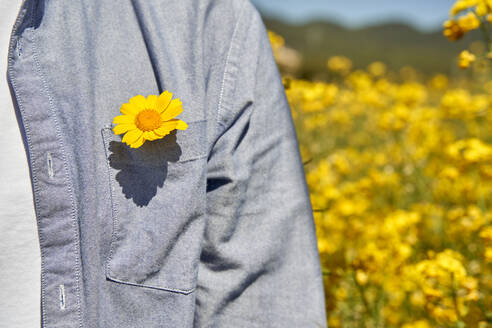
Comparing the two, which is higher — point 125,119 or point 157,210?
point 125,119

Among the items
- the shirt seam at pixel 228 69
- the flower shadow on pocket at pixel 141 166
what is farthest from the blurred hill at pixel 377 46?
the flower shadow on pocket at pixel 141 166

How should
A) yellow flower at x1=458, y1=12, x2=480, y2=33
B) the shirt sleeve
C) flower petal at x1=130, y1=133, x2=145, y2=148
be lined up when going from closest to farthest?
flower petal at x1=130, y1=133, x2=145, y2=148, the shirt sleeve, yellow flower at x1=458, y1=12, x2=480, y2=33

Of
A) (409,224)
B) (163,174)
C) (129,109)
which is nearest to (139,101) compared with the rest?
(129,109)

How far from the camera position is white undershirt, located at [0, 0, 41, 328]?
2.30 feet

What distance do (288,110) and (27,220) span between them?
0.48m

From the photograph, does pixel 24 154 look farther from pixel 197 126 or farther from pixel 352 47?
pixel 352 47

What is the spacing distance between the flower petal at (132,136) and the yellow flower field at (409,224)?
2.06ft

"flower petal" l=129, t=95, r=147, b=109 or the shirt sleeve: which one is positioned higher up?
"flower petal" l=129, t=95, r=147, b=109

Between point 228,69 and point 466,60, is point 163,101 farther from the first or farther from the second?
point 466,60

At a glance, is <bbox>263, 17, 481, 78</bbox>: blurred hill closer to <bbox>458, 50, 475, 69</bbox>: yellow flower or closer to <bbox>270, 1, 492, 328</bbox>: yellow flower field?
<bbox>270, 1, 492, 328</bbox>: yellow flower field

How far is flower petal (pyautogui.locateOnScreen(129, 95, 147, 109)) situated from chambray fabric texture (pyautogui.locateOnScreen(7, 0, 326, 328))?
55mm

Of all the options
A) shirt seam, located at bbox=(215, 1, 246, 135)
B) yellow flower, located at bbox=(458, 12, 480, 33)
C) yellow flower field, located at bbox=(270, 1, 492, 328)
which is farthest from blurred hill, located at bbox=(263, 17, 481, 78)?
shirt seam, located at bbox=(215, 1, 246, 135)

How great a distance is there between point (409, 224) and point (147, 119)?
1.50 m

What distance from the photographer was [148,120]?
0.69 metres
